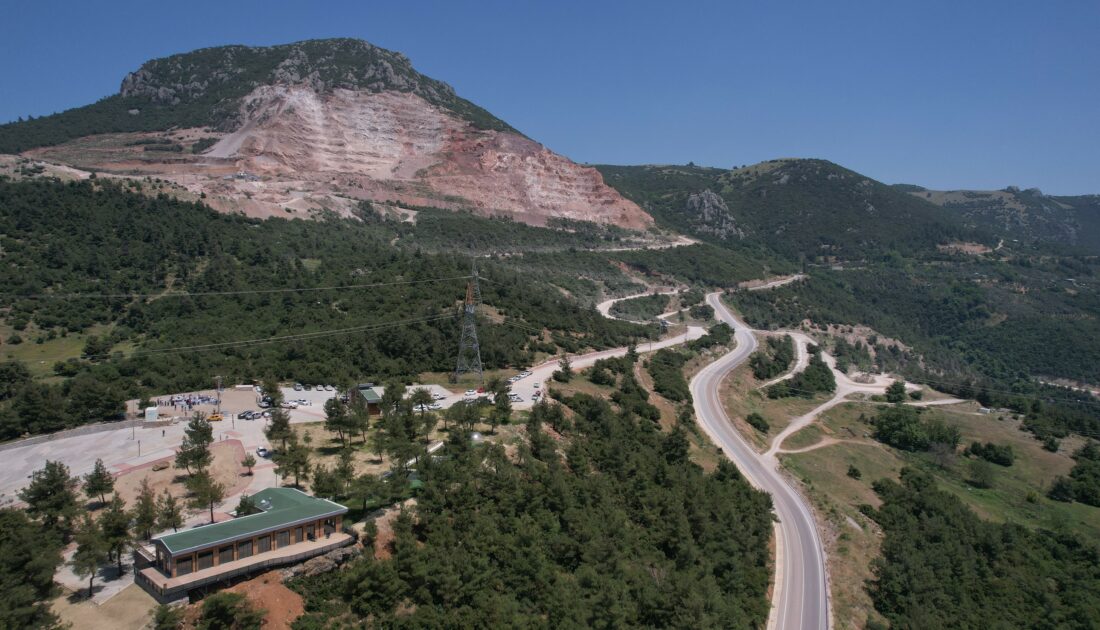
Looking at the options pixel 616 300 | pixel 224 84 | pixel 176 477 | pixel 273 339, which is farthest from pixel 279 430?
pixel 224 84

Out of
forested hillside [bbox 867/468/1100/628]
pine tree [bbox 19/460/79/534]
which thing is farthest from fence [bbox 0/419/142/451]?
forested hillside [bbox 867/468/1100/628]

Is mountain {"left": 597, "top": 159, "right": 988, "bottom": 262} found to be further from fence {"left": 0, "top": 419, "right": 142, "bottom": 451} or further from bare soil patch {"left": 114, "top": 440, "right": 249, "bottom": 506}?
bare soil patch {"left": 114, "top": 440, "right": 249, "bottom": 506}

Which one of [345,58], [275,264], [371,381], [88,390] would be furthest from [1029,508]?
[345,58]

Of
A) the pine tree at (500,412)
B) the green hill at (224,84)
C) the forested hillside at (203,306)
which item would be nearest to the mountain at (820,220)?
the green hill at (224,84)

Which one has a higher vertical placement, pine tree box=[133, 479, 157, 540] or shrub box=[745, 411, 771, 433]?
pine tree box=[133, 479, 157, 540]

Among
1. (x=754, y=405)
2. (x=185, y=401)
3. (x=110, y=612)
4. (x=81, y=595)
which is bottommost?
(x=754, y=405)

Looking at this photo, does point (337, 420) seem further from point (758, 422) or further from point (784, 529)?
point (758, 422)

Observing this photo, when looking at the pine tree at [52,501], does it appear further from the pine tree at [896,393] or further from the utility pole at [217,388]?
the pine tree at [896,393]
